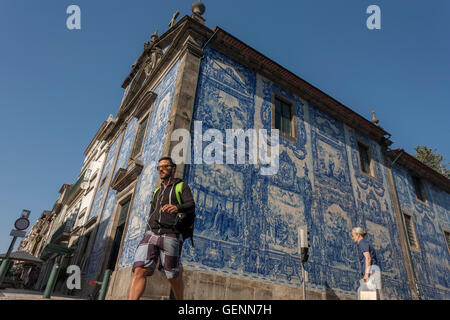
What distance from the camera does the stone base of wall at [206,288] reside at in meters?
5.17

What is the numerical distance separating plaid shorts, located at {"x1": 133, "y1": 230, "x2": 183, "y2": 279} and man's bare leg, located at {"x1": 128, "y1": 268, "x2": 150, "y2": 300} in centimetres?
5

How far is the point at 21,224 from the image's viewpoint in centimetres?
739

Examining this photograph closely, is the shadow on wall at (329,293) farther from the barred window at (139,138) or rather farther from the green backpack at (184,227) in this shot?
the barred window at (139,138)

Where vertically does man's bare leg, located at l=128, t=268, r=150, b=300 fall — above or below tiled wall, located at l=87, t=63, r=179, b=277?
below

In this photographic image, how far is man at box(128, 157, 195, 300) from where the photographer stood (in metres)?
2.92

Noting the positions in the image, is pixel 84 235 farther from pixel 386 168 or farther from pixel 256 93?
pixel 386 168

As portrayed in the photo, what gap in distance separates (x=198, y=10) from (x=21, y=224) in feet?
24.5

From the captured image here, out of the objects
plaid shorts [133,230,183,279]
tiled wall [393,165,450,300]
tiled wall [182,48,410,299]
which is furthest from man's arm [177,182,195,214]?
tiled wall [393,165,450,300]

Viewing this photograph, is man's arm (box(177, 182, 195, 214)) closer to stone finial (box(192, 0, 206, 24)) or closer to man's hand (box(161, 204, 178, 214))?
man's hand (box(161, 204, 178, 214))

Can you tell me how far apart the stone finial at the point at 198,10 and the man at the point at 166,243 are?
672cm

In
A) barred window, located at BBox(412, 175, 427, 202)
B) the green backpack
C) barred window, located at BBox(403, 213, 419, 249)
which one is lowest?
the green backpack
